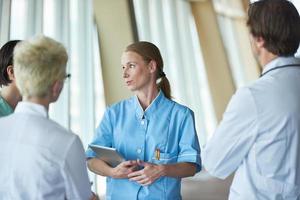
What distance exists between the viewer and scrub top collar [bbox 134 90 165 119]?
1785 millimetres

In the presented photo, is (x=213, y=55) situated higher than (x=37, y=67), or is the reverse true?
(x=213, y=55)

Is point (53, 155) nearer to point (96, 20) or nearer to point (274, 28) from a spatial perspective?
point (274, 28)

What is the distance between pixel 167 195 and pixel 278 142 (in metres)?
0.65

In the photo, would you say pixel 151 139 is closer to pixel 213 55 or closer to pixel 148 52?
pixel 148 52

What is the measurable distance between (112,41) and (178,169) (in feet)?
7.30

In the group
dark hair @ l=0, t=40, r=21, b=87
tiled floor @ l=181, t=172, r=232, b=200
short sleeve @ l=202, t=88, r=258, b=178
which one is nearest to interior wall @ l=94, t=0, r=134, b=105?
tiled floor @ l=181, t=172, r=232, b=200

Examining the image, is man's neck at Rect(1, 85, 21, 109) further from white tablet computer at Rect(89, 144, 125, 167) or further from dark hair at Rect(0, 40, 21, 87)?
white tablet computer at Rect(89, 144, 125, 167)

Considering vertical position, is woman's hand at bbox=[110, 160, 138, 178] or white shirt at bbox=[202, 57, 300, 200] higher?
white shirt at bbox=[202, 57, 300, 200]

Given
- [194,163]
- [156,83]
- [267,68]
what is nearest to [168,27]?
[156,83]

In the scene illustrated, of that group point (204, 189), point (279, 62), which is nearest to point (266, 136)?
point (279, 62)

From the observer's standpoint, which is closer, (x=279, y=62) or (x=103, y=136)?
(x=279, y=62)

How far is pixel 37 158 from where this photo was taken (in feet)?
3.45

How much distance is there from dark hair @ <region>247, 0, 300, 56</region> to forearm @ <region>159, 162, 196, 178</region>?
641mm

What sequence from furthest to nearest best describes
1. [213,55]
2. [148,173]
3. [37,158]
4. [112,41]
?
1. [213,55]
2. [112,41]
3. [148,173]
4. [37,158]
